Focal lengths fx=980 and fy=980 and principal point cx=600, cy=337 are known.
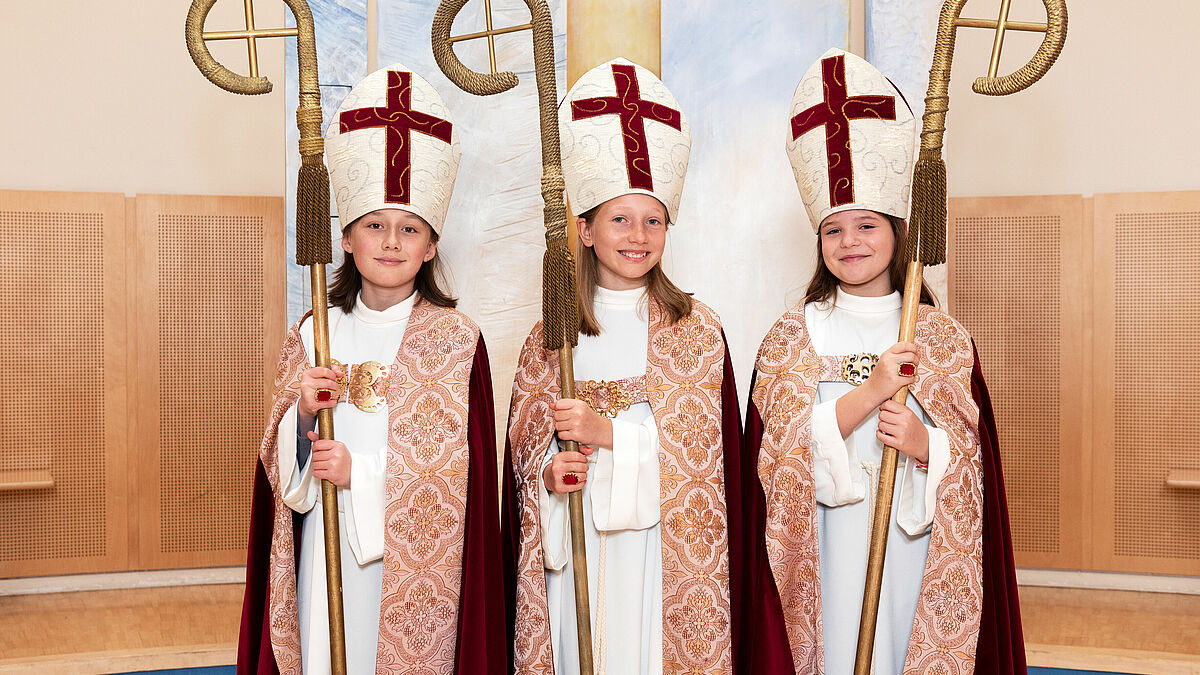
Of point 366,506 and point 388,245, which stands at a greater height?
point 388,245

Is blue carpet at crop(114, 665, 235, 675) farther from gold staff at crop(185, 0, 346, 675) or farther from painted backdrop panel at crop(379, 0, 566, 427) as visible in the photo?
gold staff at crop(185, 0, 346, 675)

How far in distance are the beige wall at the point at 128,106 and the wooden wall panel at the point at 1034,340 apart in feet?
13.6

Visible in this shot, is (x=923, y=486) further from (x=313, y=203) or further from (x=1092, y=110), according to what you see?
(x=1092, y=110)

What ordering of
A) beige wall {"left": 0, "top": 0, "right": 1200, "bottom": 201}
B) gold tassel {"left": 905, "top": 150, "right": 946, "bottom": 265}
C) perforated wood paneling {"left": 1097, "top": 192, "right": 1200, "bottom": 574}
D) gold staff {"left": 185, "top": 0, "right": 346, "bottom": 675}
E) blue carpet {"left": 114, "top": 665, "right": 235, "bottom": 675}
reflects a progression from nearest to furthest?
gold staff {"left": 185, "top": 0, "right": 346, "bottom": 675}
gold tassel {"left": 905, "top": 150, "right": 946, "bottom": 265}
blue carpet {"left": 114, "top": 665, "right": 235, "bottom": 675}
perforated wood paneling {"left": 1097, "top": 192, "right": 1200, "bottom": 574}
beige wall {"left": 0, "top": 0, "right": 1200, "bottom": 201}

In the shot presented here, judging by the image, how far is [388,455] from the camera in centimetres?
266

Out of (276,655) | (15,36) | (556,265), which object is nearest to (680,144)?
(556,265)

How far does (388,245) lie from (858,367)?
1.37 metres

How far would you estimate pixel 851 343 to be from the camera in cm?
284

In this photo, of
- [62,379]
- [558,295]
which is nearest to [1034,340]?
[558,295]

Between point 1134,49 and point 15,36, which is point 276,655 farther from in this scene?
point 1134,49

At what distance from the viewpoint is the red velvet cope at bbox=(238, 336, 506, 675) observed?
2637mm

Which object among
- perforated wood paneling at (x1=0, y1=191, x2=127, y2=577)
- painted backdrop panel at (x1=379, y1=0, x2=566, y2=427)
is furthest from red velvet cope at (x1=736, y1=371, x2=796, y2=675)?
perforated wood paneling at (x1=0, y1=191, x2=127, y2=577)

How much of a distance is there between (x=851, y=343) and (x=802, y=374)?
183mm

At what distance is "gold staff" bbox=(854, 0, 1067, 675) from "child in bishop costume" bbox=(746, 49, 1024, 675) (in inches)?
4.7
